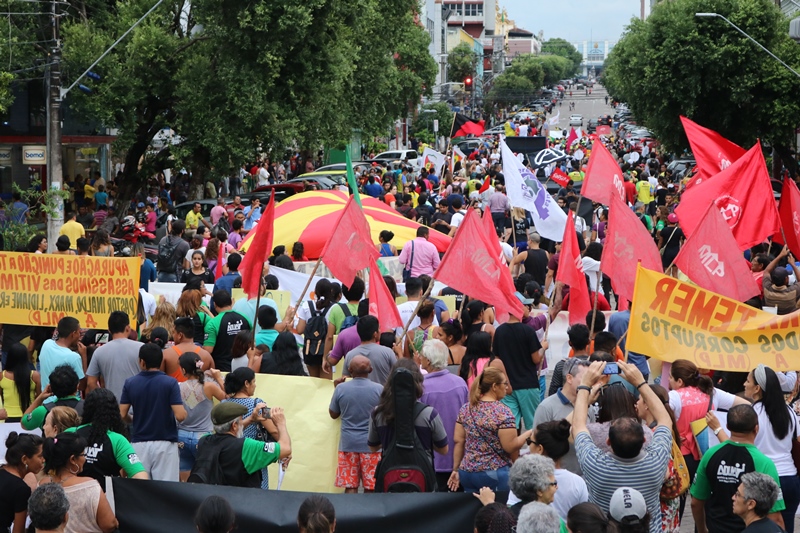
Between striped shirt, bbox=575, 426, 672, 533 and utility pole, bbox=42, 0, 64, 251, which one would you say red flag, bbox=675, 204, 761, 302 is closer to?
striped shirt, bbox=575, 426, 672, 533

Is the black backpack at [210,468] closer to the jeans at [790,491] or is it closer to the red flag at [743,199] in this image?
the jeans at [790,491]

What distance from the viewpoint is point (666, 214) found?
63.9 feet

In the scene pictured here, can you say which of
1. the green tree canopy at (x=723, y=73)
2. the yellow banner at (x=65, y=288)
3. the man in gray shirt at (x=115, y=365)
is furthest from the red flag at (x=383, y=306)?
the green tree canopy at (x=723, y=73)

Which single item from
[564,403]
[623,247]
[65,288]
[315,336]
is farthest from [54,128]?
[564,403]

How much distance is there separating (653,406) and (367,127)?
126ft

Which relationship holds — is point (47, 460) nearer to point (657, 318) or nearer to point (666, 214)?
point (657, 318)

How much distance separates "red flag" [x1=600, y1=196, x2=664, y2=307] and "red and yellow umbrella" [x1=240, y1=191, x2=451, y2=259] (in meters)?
6.52

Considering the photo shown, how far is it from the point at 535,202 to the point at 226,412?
9555 mm

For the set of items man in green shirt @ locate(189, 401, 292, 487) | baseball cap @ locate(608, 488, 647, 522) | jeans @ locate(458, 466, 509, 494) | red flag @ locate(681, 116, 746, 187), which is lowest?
jeans @ locate(458, 466, 509, 494)

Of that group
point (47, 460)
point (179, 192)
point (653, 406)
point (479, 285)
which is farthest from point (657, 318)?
point (179, 192)

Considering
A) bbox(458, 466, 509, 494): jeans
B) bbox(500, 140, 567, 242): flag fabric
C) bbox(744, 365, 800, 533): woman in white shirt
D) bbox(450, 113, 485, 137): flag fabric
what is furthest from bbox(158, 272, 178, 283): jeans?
bbox(450, 113, 485, 137): flag fabric

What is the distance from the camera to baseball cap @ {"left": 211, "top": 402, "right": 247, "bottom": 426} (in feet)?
22.1

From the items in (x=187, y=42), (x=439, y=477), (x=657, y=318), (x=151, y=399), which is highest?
(x=187, y=42)

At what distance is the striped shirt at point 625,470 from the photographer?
609 centimetres
